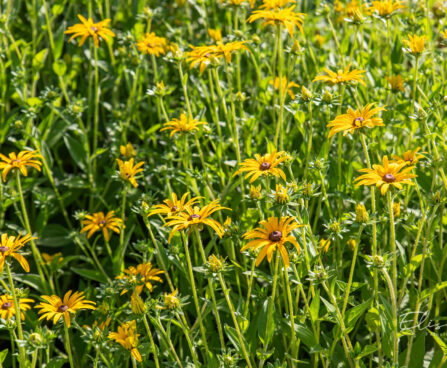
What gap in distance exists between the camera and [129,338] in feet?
6.33

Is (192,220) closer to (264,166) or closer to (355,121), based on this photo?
(264,166)

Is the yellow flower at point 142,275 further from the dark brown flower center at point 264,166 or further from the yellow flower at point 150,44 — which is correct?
the yellow flower at point 150,44

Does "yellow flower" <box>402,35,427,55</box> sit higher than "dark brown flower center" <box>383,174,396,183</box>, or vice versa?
"yellow flower" <box>402,35,427,55</box>

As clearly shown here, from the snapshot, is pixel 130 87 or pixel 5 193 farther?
pixel 130 87

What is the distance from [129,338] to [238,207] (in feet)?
3.00

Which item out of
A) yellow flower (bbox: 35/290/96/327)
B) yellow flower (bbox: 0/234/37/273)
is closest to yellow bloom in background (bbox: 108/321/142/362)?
yellow flower (bbox: 35/290/96/327)

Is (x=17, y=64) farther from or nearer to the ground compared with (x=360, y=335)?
farther from the ground

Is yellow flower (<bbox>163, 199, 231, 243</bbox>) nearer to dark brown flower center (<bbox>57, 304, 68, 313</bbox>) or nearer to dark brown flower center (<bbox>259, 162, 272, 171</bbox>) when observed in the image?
dark brown flower center (<bbox>259, 162, 272, 171</bbox>)

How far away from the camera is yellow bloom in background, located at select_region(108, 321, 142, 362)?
1.93 meters

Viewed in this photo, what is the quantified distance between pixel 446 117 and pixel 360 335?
3.43ft

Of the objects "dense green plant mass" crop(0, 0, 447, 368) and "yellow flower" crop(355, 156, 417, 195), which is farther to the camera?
"dense green plant mass" crop(0, 0, 447, 368)

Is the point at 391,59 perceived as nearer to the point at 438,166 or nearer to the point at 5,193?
the point at 438,166

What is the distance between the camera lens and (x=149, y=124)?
138 inches

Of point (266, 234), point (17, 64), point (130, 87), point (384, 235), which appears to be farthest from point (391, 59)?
point (17, 64)
